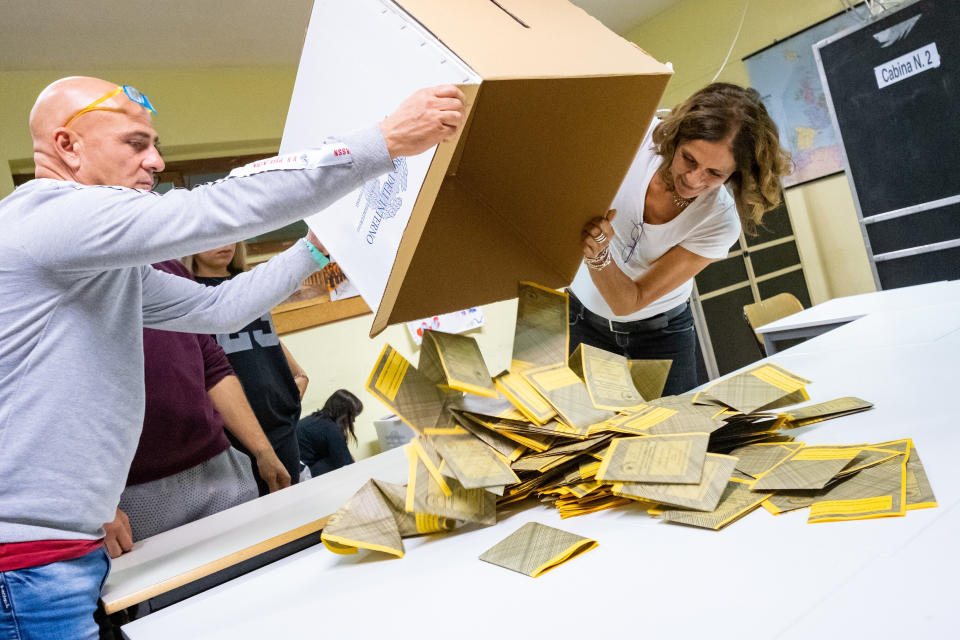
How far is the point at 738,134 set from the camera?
1392mm

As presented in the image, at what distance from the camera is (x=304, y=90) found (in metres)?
1.17

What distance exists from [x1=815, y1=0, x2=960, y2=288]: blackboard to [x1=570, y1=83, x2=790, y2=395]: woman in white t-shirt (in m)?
1.66

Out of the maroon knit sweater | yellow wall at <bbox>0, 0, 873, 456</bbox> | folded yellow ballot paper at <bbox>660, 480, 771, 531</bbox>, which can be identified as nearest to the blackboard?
yellow wall at <bbox>0, 0, 873, 456</bbox>

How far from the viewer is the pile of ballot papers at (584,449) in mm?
798

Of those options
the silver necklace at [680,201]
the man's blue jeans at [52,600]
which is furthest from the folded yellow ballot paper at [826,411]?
the man's blue jeans at [52,600]

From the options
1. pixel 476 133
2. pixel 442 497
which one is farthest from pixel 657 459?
pixel 476 133

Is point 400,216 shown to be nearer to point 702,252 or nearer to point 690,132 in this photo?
point 690,132

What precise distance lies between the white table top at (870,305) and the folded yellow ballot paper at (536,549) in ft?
5.04

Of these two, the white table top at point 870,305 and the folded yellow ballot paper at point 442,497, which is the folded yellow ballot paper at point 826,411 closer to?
the folded yellow ballot paper at point 442,497

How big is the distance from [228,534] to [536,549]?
2.07 feet

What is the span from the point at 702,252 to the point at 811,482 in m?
0.86

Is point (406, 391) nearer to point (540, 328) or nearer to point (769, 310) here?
point (540, 328)

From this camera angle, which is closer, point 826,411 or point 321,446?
point 826,411

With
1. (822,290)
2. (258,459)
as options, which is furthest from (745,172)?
(822,290)
